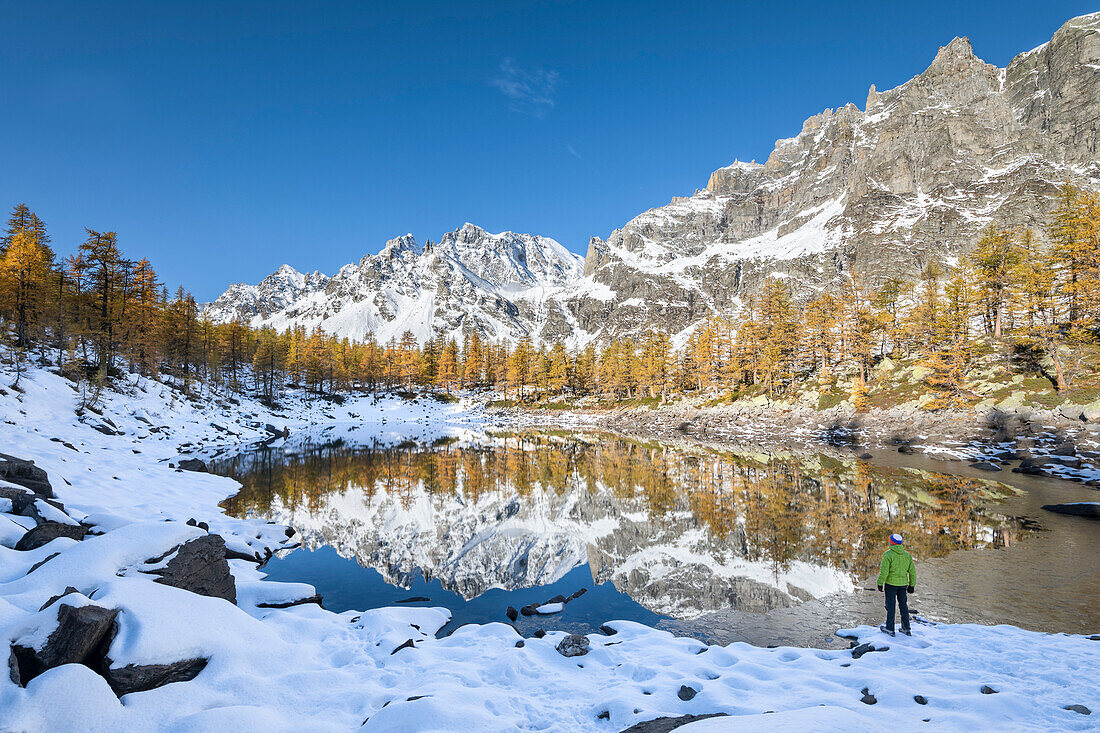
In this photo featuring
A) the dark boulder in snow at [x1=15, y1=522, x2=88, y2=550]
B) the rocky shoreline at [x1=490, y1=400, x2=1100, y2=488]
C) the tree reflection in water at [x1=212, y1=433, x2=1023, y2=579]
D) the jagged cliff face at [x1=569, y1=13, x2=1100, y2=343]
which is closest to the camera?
the dark boulder in snow at [x1=15, y1=522, x2=88, y2=550]

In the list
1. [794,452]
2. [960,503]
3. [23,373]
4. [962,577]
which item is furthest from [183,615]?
[794,452]

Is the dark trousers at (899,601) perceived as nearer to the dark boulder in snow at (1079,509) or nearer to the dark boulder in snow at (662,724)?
the dark boulder in snow at (662,724)

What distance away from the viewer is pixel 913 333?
4431cm

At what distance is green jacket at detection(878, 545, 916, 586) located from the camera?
8648mm

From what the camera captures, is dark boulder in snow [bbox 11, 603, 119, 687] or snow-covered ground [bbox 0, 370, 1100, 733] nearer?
dark boulder in snow [bbox 11, 603, 119, 687]

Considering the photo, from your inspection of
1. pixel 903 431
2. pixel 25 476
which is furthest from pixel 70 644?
pixel 903 431

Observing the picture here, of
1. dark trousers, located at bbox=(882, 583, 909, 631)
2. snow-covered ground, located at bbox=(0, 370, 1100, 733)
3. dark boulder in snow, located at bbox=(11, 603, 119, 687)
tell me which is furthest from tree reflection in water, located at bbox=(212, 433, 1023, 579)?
dark boulder in snow, located at bbox=(11, 603, 119, 687)

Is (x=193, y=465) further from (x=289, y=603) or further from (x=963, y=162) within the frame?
(x=963, y=162)

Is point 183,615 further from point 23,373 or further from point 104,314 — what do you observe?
point 104,314

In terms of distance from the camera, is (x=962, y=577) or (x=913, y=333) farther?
(x=913, y=333)

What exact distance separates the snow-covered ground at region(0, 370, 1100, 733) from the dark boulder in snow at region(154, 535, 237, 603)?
24 cm

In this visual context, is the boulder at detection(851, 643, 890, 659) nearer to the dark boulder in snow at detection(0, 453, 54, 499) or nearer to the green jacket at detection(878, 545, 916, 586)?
the green jacket at detection(878, 545, 916, 586)

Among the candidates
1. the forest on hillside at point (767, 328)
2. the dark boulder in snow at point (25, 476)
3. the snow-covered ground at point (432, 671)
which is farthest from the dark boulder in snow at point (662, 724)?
the forest on hillside at point (767, 328)

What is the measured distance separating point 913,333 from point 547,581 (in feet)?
160
